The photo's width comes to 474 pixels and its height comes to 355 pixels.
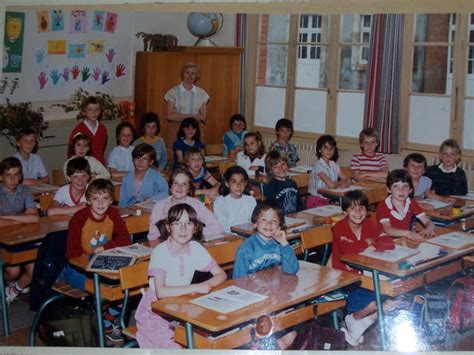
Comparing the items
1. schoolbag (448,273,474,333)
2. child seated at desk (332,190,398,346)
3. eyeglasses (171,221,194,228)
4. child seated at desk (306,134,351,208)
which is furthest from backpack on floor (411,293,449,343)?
eyeglasses (171,221,194,228)

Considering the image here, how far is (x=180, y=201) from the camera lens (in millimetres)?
3803

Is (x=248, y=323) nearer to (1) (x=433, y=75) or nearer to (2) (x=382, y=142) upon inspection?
(2) (x=382, y=142)

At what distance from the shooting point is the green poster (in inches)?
128

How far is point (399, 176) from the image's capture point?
12.2ft

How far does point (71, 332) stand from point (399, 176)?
1.58m

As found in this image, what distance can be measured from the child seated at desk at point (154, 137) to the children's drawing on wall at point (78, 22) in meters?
0.48

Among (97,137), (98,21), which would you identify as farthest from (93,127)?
(98,21)

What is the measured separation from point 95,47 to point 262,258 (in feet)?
4.44

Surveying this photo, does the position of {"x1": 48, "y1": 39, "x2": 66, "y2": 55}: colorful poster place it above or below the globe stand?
below

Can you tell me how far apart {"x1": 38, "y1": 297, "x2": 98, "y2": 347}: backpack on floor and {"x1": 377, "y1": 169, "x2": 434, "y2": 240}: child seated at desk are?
1.36 meters

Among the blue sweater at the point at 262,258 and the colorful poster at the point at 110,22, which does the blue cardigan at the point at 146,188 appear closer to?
the blue sweater at the point at 262,258

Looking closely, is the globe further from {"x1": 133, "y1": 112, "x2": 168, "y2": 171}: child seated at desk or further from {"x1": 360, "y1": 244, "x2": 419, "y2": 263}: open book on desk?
{"x1": 360, "y1": 244, "x2": 419, "y2": 263}: open book on desk

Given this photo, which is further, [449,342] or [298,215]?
[298,215]

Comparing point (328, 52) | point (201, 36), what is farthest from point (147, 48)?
point (328, 52)
